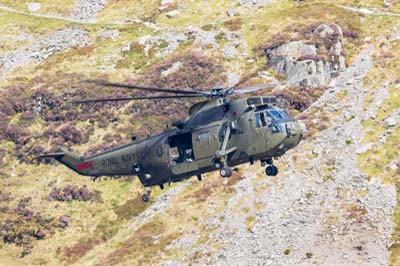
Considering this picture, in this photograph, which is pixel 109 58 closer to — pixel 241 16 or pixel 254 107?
pixel 241 16

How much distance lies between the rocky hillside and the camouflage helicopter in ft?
25.7

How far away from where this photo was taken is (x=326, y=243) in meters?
33.3

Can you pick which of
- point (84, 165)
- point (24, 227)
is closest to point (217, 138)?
point (84, 165)

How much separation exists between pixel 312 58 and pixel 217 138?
28.1 m

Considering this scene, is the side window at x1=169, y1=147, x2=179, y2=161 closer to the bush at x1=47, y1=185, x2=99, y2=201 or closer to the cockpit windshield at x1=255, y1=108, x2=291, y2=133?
the cockpit windshield at x1=255, y1=108, x2=291, y2=133

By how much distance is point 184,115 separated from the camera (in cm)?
4947

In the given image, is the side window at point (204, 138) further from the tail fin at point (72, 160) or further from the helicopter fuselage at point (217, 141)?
the tail fin at point (72, 160)

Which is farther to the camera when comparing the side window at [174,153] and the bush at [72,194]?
the bush at [72,194]

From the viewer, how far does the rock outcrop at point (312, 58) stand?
5103 centimetres

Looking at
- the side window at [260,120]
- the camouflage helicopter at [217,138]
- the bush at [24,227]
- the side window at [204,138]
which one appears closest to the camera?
the camouflage helicopter at [217,138]

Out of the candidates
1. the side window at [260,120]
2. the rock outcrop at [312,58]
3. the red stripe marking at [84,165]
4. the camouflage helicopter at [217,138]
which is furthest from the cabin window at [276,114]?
the rock outcrop at [312,58]

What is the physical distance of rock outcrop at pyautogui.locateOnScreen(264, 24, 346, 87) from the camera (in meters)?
51.0

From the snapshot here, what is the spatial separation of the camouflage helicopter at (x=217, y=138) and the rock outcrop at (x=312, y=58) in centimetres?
2324

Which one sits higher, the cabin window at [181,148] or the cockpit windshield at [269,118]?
the cockpit windshield at [269,118]
